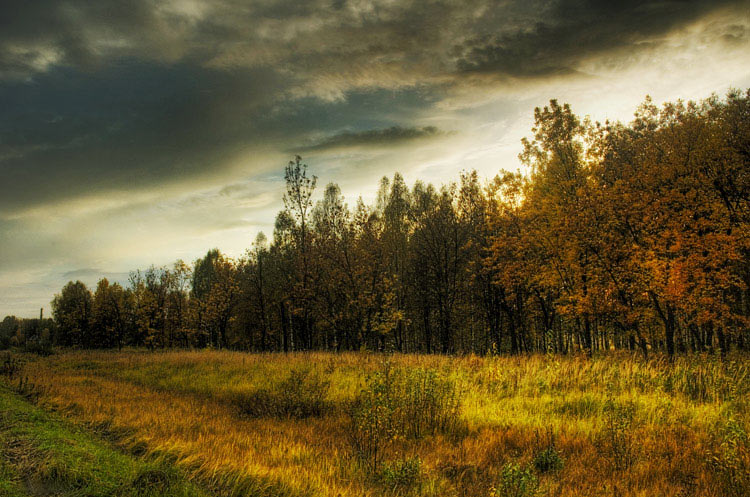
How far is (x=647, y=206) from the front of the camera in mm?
19062

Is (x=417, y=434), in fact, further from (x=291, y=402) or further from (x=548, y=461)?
(x=291, y=402)

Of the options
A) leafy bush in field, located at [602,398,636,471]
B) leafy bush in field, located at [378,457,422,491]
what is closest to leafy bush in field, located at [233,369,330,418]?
leafy bush in field, located at [378,457,422,491]

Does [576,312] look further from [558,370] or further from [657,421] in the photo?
[657,421]

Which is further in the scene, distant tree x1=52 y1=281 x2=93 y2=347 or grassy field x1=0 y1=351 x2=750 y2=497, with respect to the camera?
distant tree x1=52 y1=281 x2=93 y2=347

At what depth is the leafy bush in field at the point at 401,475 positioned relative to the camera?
5.65 meters

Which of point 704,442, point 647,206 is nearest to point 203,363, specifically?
point 704,442

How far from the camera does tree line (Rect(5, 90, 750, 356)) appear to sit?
1803cm

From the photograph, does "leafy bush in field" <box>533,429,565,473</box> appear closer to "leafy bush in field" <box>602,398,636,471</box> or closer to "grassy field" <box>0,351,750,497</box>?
"grassy field" <box>0,351,750,497</box>

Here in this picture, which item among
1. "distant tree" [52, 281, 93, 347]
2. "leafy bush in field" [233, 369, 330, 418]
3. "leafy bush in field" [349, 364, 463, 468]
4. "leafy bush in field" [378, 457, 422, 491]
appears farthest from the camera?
"distant tree" [52, 281, 93, 347]

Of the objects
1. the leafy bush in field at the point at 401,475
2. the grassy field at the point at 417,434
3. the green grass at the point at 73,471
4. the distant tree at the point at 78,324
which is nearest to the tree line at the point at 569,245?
the grassy field at the point at 417,434

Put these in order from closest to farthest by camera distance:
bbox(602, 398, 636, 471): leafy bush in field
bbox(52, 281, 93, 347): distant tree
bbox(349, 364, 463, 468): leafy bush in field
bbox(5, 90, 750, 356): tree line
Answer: bbox(602, 398, 636, 471): leafy bush in field < bbox(349, 364, 463, 468): leafy bush in field < bbox(5, 90, 750, 356): tree line < bbox(52, 281, 93, 347): distant tree

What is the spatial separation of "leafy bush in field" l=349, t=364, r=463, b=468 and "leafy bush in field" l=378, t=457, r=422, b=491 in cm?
53

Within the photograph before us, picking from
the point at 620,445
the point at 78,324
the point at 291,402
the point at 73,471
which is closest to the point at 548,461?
the point at 620,445

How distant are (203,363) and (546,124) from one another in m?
25.7
